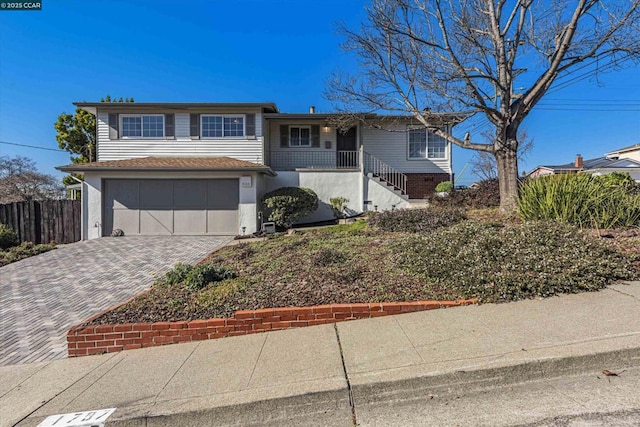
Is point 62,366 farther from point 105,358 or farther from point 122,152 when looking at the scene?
point 122,152

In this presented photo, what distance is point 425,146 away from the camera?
15.7 metres

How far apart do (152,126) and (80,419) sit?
13920 mm

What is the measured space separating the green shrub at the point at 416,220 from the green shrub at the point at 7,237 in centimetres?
1151

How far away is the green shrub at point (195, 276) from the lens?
4602mm

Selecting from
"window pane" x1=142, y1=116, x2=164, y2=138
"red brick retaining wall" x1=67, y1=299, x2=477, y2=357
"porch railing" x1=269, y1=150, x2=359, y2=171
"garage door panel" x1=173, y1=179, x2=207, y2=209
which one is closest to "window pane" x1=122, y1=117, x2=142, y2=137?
"window pane" x1=142, y1=116, x2=164, y2=138

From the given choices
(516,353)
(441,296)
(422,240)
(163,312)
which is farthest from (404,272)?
(163,312)

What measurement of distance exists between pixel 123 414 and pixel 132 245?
9236mm

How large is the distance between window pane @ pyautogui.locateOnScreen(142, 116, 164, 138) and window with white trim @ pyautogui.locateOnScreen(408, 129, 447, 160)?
11.3 metres

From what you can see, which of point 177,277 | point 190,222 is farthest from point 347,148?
point 177,277

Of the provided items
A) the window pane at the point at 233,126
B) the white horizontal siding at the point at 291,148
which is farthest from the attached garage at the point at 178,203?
the white horizontal siding at the point at 291,148

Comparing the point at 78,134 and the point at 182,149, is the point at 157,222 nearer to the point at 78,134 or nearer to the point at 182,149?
the point at 182,149

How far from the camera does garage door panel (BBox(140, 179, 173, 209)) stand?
12234mm

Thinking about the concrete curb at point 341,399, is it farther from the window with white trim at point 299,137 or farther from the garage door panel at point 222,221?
the window with white trim at point 299,137

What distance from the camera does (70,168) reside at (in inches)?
453
